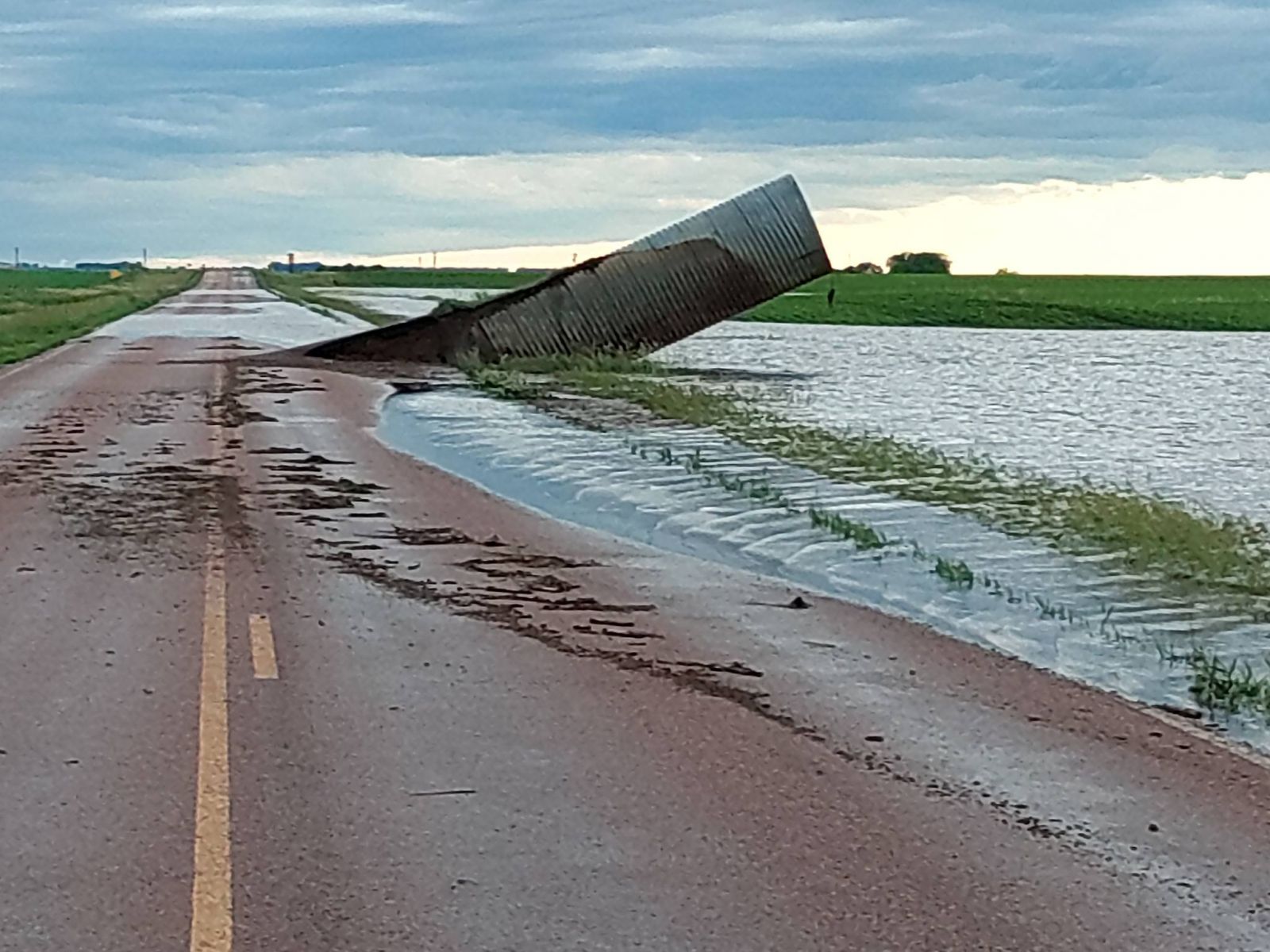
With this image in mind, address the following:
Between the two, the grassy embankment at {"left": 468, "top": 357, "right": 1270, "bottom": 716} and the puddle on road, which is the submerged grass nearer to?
the grassy embankment at {"left": 468, "top": 357, "right": 1270, "bottom": 716}

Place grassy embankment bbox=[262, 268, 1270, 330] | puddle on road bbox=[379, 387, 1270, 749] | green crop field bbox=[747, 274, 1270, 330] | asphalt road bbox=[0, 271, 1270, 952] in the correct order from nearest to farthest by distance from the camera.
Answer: asphalt road bbox=[0, 271, 1270, 952]
puddle on road bbox=[379, 387, 1270, 749]
grassy embankment bbox=[262, 268, 1270, 330]
green crop field bbox=[747, 274, 1270, 330]

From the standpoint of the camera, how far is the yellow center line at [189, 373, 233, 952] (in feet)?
18.1

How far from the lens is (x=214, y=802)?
6777 mm

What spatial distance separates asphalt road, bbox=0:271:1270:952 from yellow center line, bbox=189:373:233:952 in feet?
0.05

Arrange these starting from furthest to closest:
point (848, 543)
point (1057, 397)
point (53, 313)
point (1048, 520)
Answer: point (53, 313) < point (1057, 397) < point (1048, 520) < point (848, 543)

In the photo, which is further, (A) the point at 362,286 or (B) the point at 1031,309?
(A) the point at 362,286

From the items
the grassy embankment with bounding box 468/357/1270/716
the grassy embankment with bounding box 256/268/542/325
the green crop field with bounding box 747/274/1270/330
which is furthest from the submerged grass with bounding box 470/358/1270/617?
the green crop field with bounding box 747/274/1270/330

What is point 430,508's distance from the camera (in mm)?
15180

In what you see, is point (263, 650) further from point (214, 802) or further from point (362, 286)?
point (362, 286)

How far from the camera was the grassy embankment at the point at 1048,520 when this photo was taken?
10773mm

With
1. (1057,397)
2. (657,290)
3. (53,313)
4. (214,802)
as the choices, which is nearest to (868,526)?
(214,802)

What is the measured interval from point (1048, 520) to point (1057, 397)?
17047 mm

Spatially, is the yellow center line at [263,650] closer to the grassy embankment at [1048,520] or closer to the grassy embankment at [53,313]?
the grassy embankment at [1048,520]

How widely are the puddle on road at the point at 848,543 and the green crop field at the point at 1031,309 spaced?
49.0 metres
